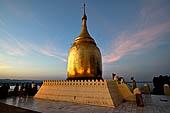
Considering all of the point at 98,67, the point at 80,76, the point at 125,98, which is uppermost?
the point at 98,67

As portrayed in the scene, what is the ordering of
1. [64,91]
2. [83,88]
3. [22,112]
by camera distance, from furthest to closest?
[64,91] < [83,88] < [22,112]

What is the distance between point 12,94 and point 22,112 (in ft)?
33.8

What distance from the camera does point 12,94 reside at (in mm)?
14594

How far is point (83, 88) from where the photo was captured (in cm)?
1066

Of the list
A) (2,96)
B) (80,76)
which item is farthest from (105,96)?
(2,96)

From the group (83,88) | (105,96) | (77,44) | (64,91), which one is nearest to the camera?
(105,96)

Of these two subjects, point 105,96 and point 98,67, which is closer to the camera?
point 105,96

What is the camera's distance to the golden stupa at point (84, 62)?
1383 centimetres

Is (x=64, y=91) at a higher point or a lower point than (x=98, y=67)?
lower

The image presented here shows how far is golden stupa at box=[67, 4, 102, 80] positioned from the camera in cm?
1383

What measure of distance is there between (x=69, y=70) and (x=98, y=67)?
436 centimetres

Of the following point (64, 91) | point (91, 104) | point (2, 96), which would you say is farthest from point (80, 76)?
point (2, 96)

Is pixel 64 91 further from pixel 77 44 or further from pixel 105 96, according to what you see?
pixel 77 44

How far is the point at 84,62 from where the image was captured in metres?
14.2
